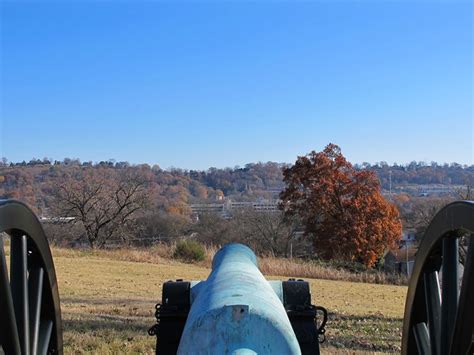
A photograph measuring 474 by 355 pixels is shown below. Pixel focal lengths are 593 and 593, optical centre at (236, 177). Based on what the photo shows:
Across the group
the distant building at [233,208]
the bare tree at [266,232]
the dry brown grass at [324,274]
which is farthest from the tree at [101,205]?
the dry brown grass at [324,274]

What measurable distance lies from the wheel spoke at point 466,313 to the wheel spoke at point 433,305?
0.41 metres

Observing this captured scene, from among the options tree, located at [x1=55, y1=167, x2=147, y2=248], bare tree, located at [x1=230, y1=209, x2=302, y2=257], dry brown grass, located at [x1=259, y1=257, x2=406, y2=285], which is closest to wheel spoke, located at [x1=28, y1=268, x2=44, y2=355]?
dry brown grass, located at [x1=259, y1=257, x2=406, y2=285]

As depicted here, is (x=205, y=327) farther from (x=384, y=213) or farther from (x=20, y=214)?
(x=384, y=213)

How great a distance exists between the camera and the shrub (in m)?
29.2

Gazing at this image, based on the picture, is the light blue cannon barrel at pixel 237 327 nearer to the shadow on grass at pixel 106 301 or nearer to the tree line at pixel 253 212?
the shadow on grass at pixel 106 301

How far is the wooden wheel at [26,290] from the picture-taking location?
255 centimetres

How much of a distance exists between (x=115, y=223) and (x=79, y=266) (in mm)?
23201

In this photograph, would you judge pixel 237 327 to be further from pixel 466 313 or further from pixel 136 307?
pixel 136 307

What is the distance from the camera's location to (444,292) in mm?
2725

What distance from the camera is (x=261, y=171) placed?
96.4 metres

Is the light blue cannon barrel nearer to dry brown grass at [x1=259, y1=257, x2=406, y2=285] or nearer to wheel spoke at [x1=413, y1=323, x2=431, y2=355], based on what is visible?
wheel spoke at [x1=413, y1=323, x2=431, y2=355]

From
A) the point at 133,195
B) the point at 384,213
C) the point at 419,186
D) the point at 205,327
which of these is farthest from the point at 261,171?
the point at 205,327

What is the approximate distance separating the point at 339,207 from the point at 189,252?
10.7m

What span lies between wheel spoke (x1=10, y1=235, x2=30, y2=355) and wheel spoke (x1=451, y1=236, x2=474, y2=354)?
1.96 metres
